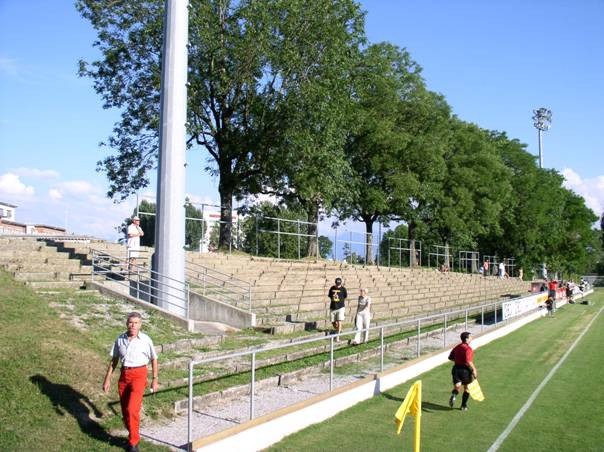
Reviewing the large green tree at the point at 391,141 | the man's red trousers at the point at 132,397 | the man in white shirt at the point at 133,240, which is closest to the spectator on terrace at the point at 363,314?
the man in white shirt at the point at 133,240

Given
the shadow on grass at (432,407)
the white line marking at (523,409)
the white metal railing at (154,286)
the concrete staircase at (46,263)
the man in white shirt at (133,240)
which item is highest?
the man in white shirt at (133,240)

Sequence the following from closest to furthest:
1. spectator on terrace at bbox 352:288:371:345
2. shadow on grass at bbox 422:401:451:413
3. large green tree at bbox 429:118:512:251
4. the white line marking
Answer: the white line marking
shadow on grass at bbox 422:401:451:413
spectator on terrace at bbox 352:288:371:345
large green tree at bbox 429:118:512:251

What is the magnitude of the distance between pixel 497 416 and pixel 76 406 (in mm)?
7752

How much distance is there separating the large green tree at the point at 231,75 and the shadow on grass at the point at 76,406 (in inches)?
816

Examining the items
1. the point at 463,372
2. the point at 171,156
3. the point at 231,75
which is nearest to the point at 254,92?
the point at 231,75

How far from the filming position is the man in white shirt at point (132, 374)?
8.01 meters

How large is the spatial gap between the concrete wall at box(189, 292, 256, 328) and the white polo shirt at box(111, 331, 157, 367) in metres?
9.08

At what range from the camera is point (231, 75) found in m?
29.1

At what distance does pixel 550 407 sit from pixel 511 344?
1067 centimetres

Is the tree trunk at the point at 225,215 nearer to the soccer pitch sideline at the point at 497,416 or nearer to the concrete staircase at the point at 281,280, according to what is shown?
the concrete staircase at the point at 281,280

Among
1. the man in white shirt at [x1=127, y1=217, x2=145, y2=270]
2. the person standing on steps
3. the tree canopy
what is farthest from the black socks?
the tree canopy

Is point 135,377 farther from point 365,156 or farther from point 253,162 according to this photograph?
point 365,156

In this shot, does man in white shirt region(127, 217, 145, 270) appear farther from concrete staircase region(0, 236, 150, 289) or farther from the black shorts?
the black shorts

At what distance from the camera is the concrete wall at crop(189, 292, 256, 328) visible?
17438 mm
